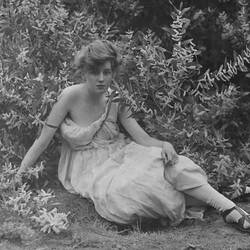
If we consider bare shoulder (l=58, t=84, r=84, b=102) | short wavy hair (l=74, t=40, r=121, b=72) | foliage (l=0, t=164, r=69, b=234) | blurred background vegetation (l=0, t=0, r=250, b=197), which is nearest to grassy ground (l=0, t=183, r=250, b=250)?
foliage (l=0, t=164, r=69, b=234)

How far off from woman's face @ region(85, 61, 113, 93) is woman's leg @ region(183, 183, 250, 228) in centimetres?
91

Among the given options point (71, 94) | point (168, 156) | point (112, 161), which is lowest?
point (112, 161)

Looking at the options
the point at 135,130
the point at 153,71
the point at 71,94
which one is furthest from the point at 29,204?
the point at 153,71

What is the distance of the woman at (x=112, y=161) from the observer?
4.37 metres

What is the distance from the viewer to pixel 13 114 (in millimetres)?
5145

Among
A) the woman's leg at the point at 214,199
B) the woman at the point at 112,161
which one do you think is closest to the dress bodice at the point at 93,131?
the woman at the point at 112,161

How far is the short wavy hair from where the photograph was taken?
Answer: 4.60 m

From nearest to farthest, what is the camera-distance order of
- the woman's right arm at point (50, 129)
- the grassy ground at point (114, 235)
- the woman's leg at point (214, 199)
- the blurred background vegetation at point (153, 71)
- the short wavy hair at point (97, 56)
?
the grassy ground at point (114, 235)
the woman's leg at point (214, 199)
the short wavy hair at point (97, 56)
the woman's right arm at point (50, 129)
the blurred background vegetation at point (153, 71)

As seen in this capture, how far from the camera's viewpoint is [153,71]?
5.11 m

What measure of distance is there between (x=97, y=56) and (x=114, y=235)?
1208 mm

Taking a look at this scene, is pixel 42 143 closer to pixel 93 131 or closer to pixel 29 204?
pixel 93 131

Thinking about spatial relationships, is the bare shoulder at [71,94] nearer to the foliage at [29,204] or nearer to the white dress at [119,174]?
the white dress at [119,174]

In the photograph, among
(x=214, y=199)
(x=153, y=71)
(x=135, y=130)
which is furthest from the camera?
(x=153, y=71)

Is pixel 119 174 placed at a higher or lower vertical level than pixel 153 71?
lower
